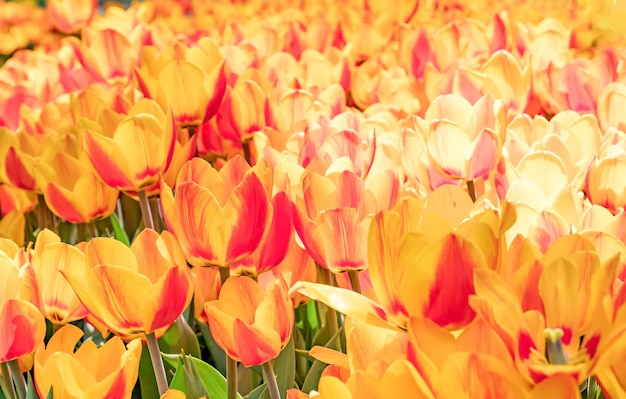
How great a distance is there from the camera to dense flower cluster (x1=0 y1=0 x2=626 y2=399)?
2.55ft

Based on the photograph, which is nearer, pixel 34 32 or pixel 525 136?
pixel 525 136

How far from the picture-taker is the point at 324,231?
112cm

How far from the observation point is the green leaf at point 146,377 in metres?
1.30

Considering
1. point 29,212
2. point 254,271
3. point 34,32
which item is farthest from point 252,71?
point 34,32

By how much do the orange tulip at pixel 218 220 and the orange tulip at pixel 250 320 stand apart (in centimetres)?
7

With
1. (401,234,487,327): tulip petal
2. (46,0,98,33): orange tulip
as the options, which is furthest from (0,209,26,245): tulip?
(46,0,98,33): orange tulip

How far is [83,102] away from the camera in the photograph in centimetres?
195

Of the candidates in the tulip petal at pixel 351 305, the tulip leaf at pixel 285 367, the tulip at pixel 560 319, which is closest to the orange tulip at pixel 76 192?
the tulip leaf at pixel 285 367

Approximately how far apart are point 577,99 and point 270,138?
0.69 metres

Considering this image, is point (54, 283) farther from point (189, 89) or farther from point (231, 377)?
point (189, 89)

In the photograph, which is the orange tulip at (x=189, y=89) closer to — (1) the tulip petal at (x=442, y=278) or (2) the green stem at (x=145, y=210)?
(2) the green stem at (x=145, y=210)

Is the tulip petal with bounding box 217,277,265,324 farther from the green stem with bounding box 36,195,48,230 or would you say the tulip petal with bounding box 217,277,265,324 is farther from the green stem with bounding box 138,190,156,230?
the green stem with bounding box 36,195,48,230

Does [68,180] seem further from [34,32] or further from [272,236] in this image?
[34,32]

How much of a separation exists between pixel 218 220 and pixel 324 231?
0.13 m
